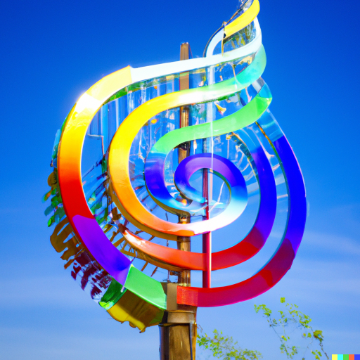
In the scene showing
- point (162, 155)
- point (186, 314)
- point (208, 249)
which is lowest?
point (186, 314)

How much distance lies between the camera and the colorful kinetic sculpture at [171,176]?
8273mm

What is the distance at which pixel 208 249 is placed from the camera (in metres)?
8.82

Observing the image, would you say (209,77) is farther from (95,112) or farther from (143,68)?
(95,112)

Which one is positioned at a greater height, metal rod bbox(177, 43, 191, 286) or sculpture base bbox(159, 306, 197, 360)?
metal rod bbox(177, 43, 191, 286)

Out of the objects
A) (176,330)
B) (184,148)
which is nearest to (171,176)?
(184,148)

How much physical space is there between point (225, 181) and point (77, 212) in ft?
7.27

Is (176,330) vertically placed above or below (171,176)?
below

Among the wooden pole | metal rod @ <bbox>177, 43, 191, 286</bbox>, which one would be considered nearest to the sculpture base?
the wooden pole

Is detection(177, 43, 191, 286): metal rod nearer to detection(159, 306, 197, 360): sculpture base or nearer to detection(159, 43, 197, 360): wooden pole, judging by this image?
→ detection(159, 43, 197, 360): wooden pole

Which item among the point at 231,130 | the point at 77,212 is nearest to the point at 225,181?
the point at 231,130

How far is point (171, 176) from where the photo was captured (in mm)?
8961

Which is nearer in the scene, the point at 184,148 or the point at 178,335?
the point at 178,335

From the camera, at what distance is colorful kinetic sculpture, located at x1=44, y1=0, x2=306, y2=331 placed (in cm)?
827

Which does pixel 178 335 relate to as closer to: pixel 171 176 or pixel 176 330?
pixel 176 330
